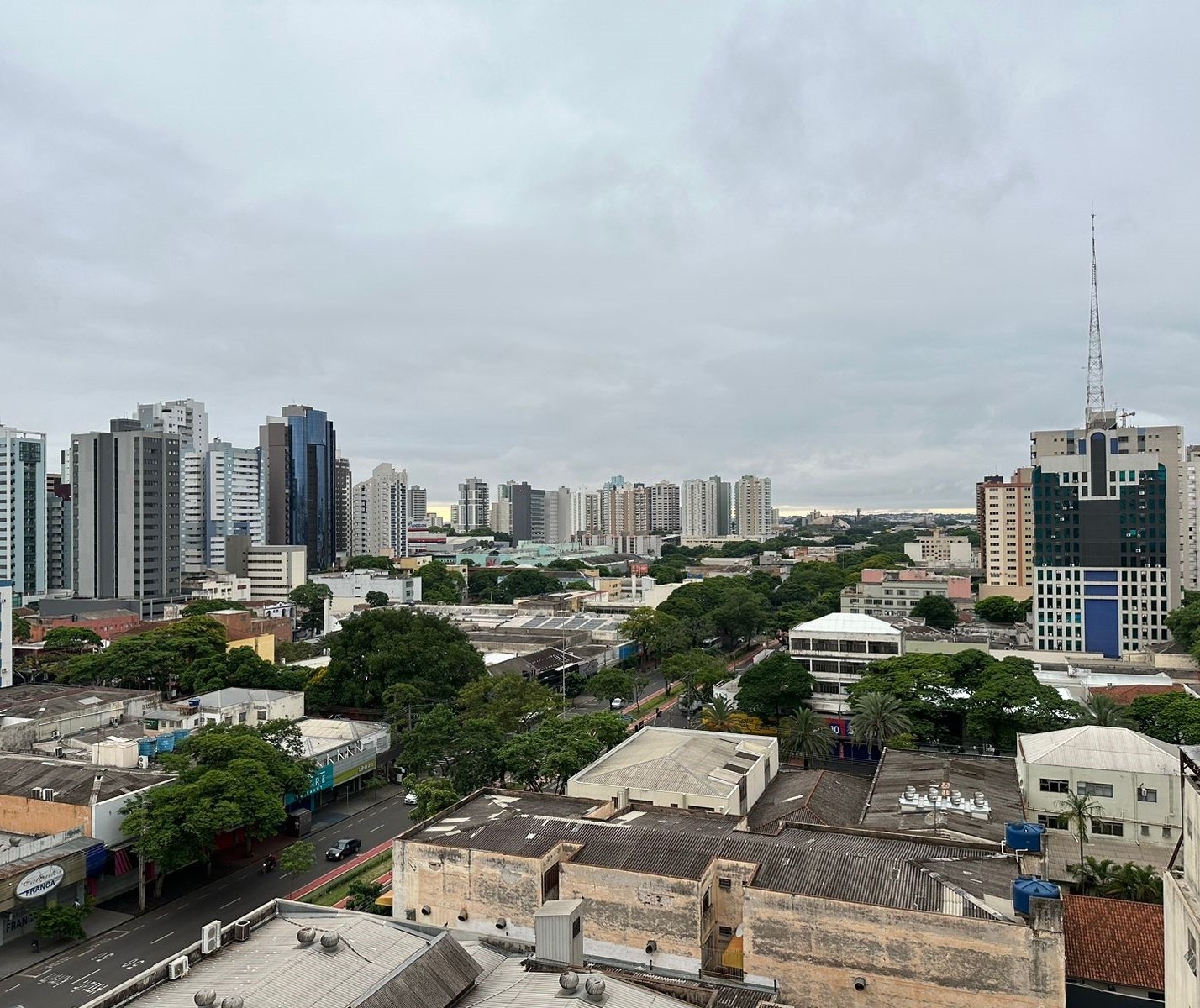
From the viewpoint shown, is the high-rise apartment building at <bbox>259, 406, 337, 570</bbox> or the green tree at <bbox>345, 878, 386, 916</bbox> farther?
the high-rise apartment building at <bbox>259, 406, 337, 570</bbox>

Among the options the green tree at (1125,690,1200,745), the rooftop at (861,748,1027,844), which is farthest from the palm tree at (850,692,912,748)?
the green tree at (1125,690,1200,745)

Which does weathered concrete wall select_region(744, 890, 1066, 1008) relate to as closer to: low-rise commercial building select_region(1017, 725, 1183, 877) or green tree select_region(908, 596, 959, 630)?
Answer: low-rise commercial building select_region(1017, 725, 1183, 877)

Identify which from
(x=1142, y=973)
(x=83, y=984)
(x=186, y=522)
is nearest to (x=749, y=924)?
(x=1142, y=973)

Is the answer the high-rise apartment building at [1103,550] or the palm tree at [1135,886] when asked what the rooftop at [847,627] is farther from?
the palm tree at [1135,886]

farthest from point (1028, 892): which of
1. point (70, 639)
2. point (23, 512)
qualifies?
point (23, 512)

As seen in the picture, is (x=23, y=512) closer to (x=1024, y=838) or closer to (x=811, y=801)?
(x=811, y=801)
